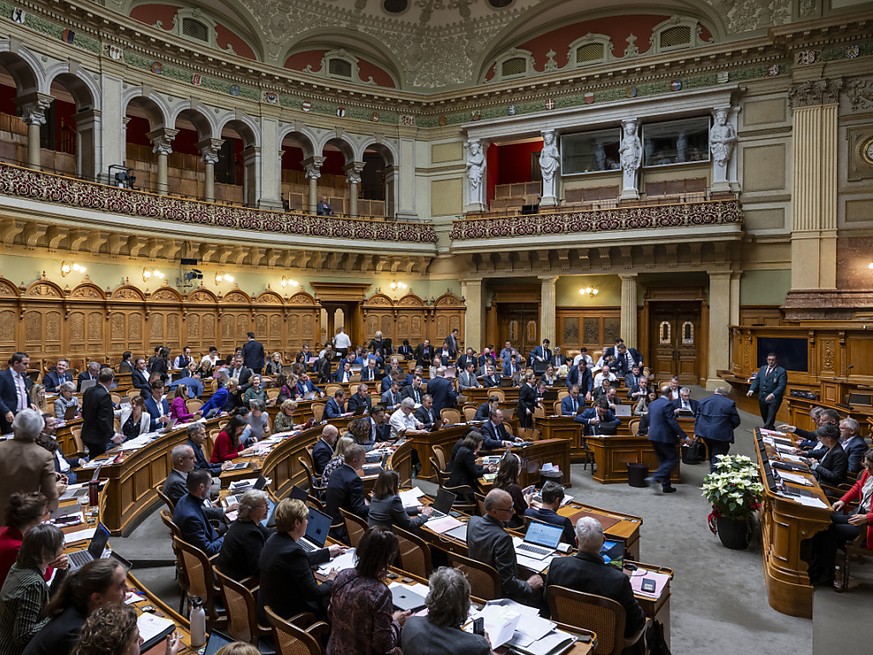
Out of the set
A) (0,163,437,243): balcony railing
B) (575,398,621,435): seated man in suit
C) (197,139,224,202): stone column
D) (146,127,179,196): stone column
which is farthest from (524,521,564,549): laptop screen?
(197,139,224,202): stone column

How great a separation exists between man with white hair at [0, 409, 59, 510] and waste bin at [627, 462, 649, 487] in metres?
8.29

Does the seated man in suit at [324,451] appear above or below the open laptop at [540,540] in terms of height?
above

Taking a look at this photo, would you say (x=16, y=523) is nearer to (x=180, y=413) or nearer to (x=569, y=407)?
(x=180, y=413)

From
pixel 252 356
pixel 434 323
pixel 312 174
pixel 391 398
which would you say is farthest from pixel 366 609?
pixel 312 174

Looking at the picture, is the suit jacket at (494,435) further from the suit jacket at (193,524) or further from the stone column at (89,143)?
the stone column at (89,143)

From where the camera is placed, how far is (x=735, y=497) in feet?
22.8

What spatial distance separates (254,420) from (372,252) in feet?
43.4

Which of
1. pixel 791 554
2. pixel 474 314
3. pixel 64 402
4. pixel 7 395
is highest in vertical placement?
pixel 474 314

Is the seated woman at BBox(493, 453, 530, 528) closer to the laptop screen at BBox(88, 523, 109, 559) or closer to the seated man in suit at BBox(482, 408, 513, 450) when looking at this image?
the seated man in suit at BBox(482, 408, 513, 450)

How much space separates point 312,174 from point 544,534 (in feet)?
63.4

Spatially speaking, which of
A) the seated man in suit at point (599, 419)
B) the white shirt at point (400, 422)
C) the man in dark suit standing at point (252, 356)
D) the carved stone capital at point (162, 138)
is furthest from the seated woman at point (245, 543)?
the carved stone capital at point (162, 138)

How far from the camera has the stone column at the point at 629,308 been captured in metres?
19.8

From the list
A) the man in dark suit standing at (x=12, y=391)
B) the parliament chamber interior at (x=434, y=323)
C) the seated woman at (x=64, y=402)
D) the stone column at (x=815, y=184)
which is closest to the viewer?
the parliament chamber interior at (x=434, y=323)

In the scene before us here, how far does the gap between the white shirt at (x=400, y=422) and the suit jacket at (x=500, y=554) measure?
5561mm
